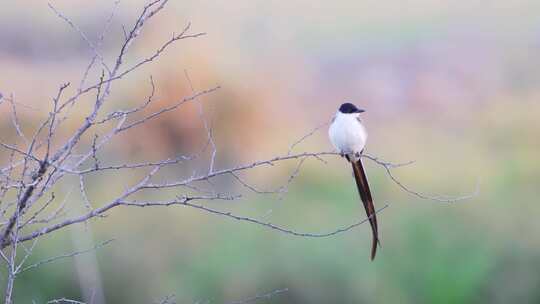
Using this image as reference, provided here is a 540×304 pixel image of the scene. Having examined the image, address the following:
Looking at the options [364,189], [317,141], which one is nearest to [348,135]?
[364,189]

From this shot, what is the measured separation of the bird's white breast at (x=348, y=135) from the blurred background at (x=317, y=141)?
4733 mm

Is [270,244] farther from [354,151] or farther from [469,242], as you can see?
[354,151]

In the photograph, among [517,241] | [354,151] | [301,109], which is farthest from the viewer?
[301,109]

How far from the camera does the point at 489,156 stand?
1301 centimetres

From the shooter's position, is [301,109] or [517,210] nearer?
[517,210]

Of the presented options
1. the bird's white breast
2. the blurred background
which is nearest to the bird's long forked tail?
→ the bird's white breast

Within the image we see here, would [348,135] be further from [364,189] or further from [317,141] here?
[317,141]

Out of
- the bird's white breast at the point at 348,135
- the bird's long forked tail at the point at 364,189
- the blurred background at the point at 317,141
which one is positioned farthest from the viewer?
the blurred background at the point at 317,141

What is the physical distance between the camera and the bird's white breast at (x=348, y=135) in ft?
15.9

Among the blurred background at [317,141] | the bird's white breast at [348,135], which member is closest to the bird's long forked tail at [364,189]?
the bird's white breast at [348,135]

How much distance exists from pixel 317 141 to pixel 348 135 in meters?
7.52

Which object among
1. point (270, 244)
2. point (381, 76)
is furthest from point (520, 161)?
point (270, 244)

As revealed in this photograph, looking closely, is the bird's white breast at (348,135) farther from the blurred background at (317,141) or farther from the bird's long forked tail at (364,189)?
the blurred background at (317,141)

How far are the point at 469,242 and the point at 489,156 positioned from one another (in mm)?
2147
